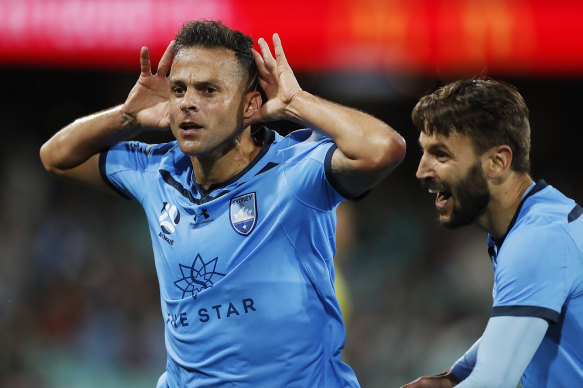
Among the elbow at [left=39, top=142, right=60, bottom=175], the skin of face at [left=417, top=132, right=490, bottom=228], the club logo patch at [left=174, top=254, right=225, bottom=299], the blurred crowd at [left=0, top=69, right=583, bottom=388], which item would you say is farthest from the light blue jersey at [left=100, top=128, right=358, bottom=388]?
the blurred crowd at [left=0, top=69, right=583, bottom=388]

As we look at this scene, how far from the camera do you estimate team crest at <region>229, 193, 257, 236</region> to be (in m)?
3.48

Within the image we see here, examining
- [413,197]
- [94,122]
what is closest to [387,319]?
[413,197]

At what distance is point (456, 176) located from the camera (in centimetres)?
320

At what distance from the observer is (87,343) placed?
355 inches

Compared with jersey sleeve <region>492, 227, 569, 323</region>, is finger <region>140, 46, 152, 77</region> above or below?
above

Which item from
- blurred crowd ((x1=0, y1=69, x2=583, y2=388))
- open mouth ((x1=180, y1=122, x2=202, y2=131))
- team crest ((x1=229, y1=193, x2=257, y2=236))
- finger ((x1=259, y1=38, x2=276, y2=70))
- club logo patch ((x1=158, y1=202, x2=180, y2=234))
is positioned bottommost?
blurred crowd ((x1=0, y1=69, x2=583, y2=388))

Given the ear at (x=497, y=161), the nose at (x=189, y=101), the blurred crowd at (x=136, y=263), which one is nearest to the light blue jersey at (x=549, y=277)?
the ear at (x=497, y=161)

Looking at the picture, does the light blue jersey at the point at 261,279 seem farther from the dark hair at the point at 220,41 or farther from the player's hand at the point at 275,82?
the dark hair at the point at 220,41

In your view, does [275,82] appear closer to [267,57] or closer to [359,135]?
[267,57]

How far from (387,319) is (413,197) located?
2.26 metres

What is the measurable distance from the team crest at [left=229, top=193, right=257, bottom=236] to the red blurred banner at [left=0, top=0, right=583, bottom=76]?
14.9 ft

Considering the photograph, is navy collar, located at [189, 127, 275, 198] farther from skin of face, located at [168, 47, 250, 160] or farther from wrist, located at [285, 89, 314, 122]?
wrist, located at [285, 89, 314, 122]

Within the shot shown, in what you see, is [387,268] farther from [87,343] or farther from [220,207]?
[220,207]

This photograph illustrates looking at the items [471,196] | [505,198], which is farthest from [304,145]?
[505,198]
